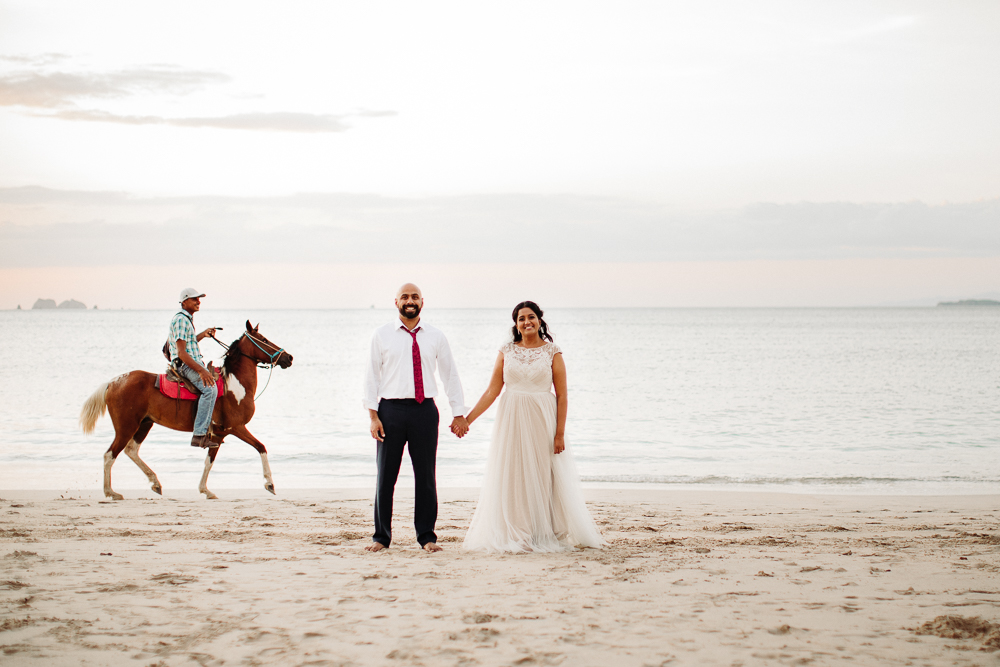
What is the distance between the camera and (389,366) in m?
5.65

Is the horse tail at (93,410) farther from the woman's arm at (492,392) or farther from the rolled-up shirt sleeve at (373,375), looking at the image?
the woman's arm at (492,392)

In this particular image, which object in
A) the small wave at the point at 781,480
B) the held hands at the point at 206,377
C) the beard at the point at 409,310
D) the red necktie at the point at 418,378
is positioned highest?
the beard at the point at 409,310

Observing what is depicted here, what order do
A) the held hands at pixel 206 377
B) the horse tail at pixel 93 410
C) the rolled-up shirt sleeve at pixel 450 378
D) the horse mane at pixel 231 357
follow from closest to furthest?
the rolled-up shirt sleeve at pixel 450 378
the held hands at pixel 206 377
the horse tail at pixel 93 410
the horse mane at pixel 231 357

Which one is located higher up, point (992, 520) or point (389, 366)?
point (389, 366)

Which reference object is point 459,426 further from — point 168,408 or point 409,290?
point 168,408

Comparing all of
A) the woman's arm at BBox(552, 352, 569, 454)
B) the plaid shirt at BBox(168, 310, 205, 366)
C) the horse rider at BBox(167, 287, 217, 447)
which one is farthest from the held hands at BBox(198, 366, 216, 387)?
the woman's arm at BBox(552, 352, 569, 454)

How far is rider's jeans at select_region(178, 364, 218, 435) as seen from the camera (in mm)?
8875

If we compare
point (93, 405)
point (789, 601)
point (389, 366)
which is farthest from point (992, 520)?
point (93, 405)

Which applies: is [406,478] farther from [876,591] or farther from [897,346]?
[897,346]

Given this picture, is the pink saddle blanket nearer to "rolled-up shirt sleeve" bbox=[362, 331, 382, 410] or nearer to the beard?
"rolled-up shirt sleeve" bbox=[362, 331, 382, 410]

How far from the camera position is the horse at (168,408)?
8.91 m

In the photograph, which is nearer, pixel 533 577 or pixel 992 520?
pixel 533 577

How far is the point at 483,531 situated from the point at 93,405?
595cm

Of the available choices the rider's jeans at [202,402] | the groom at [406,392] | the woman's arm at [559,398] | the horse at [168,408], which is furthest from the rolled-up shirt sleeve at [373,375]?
the rider's jeans at [202,402]
